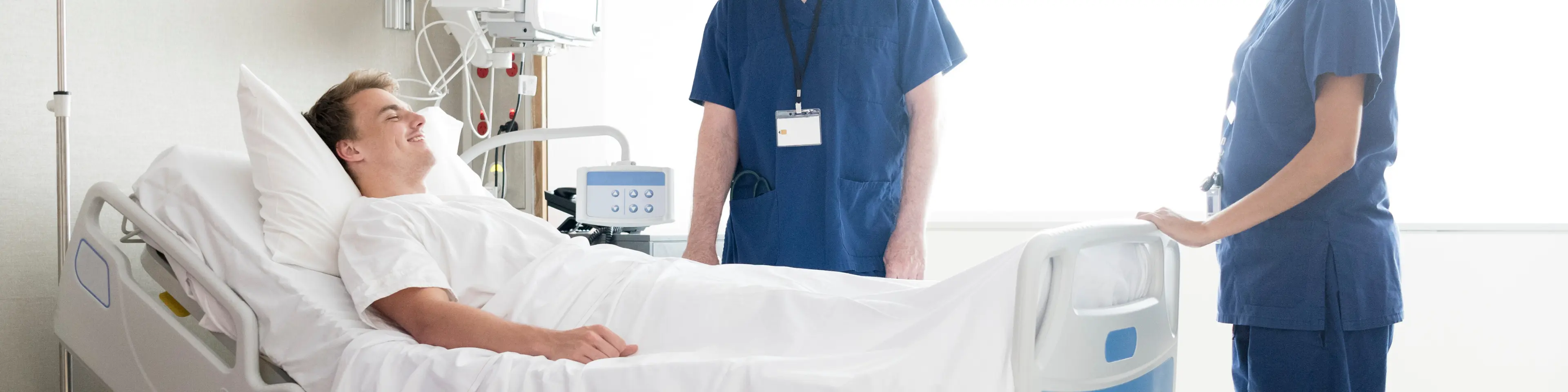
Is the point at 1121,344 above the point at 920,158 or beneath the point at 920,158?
beneath

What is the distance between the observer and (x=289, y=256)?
1633mm

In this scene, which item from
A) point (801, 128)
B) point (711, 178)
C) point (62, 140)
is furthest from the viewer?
point (711, 178)

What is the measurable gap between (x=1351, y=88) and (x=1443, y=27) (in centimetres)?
166

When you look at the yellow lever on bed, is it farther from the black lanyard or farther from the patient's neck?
the black lanyard

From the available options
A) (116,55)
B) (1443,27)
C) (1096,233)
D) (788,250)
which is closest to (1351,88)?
(1096,233)

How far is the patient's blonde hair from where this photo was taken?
191cm

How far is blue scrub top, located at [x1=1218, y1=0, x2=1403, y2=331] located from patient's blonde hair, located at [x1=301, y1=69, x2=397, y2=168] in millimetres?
1644

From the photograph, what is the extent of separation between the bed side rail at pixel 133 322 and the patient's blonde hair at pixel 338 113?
14.3 inches

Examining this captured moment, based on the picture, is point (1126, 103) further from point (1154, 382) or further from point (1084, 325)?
point (1084, 325)

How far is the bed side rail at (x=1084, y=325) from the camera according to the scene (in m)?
1.13

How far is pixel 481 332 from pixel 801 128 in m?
0.73

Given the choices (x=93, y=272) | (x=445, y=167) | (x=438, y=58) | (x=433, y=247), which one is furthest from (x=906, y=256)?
(x=438, y=58)

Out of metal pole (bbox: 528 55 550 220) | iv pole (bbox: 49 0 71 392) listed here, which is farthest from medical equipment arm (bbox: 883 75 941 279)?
metal pole (bbox: 528 55 550 220)

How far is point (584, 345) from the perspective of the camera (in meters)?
1.32
